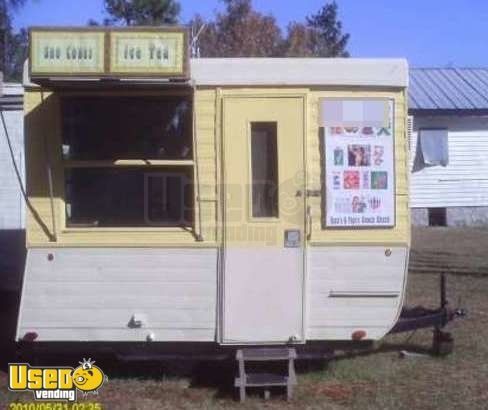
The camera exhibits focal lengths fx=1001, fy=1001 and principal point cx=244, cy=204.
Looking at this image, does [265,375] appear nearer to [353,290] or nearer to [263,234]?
[353,290]

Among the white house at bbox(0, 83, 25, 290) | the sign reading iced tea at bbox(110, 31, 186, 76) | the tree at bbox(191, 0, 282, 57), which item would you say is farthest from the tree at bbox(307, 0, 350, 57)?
the sign reading iced tea at bbox(110, 31, 186, 76)

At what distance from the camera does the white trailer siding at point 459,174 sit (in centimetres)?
2373

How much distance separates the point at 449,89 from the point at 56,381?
18739 millimetres

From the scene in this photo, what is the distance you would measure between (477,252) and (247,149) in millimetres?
10512

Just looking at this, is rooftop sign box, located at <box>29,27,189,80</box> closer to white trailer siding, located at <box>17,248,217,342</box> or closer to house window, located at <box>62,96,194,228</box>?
house window, located at <box>62,96,194,228</box>

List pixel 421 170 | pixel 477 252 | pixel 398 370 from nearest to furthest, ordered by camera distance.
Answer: pixel 398 370 → pixel 477 252 → pixel 421 170

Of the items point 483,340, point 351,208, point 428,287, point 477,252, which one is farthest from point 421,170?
point 351,208

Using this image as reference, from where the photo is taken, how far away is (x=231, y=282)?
24.9ft

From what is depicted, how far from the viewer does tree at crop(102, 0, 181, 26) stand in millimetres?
30172

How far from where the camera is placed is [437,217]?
24.1 meters

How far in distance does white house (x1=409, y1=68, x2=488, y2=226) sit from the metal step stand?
53.7ft

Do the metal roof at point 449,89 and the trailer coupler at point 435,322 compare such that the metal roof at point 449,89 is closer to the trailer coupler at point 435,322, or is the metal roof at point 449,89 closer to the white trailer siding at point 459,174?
the white trailer siding at point 459,174

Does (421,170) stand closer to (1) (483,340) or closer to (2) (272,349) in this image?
(1) (483,340)

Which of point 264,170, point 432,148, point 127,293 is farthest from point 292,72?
point 432,148
